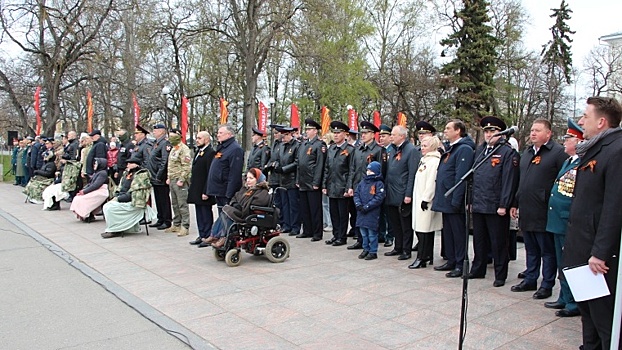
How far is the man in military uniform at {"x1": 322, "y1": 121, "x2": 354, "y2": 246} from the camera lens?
9.03 metres

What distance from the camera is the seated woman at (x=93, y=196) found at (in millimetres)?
11695

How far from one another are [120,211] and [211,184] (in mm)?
2393

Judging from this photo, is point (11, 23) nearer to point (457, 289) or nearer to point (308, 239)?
point (308, 239)

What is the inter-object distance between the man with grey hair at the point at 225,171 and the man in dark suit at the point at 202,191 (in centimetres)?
31

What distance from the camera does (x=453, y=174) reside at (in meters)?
7.04

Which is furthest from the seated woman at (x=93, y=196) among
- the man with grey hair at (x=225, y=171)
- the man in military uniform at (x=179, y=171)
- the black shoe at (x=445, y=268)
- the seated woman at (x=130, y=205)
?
the black shoe at (x=445, y=268)

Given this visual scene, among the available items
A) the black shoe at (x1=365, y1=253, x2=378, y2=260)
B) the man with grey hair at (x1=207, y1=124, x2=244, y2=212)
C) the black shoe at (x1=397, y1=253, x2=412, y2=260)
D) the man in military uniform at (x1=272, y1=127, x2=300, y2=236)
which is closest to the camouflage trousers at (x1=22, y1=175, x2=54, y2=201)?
the man in military uniform at (x1=272, y1=127, x2=300, y2=236)

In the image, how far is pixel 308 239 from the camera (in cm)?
986

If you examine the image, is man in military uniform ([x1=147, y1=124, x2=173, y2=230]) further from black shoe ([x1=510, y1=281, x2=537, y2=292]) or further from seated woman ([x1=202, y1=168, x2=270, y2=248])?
black shoe ([x1=510, y1=281, x2=537, y2=292])

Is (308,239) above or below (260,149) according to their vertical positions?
below

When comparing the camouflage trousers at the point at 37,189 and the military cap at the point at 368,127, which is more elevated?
the military cap at the point at 368,127

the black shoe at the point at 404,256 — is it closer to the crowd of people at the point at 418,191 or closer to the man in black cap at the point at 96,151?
the crowd of people at the point at 418,191

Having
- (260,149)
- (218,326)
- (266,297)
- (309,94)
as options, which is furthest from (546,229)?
(309,94)

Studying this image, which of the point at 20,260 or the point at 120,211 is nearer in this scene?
the point at 20,260
